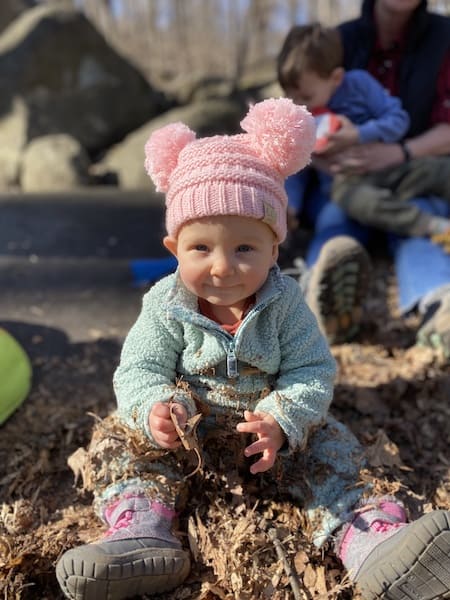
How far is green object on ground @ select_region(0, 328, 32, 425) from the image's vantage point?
260 centimetres

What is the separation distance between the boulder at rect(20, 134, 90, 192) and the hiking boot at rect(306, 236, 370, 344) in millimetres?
4000

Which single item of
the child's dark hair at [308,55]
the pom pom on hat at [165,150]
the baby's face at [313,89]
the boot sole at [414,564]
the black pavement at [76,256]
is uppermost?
the pom pom on hat at [165,150]

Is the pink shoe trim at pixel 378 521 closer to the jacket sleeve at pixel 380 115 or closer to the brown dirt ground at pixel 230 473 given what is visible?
the brown dirt ground at pixel 230 473

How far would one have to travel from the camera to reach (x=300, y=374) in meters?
1.93

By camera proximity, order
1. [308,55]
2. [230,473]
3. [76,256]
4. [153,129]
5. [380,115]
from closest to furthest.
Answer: [230,473] < [308,55] < [380,115] < [76,256] < [153,129]

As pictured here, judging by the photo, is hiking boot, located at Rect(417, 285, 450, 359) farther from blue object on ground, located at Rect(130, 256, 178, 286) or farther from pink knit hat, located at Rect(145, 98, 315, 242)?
blue object on ground, located at Rect(130, 256, 178, 286)

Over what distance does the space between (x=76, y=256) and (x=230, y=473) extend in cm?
245

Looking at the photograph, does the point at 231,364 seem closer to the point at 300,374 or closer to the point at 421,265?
the point at 300,374

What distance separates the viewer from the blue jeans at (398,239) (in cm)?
323

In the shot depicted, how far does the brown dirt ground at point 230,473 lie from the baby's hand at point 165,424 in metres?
0.31

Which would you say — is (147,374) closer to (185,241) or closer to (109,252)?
(185,241)

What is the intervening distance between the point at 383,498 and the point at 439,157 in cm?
237

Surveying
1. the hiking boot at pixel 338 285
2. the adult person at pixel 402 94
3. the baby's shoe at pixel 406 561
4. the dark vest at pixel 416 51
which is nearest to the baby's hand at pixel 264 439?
the baby's shoe at pixel 406 561

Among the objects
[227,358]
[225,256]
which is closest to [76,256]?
[227,358]
